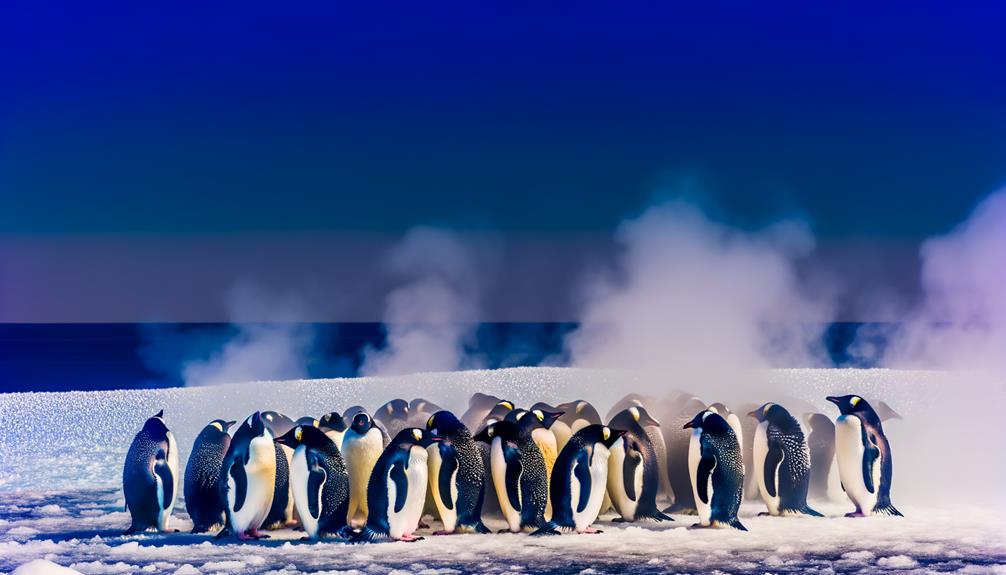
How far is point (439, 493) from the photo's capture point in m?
6.49

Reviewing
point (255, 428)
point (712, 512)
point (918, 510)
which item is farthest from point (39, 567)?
point (918, 510)

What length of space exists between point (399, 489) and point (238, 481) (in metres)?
1.02

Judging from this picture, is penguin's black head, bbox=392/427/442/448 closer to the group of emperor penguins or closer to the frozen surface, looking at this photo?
the group of emperor penguins

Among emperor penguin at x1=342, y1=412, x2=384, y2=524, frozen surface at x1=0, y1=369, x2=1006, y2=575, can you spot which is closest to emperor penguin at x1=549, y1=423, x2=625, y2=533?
frozen surface at x1=0, y1=369, x2=1006, y2=575

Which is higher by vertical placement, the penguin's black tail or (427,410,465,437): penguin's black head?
(427,410,465,437): penguin's black head

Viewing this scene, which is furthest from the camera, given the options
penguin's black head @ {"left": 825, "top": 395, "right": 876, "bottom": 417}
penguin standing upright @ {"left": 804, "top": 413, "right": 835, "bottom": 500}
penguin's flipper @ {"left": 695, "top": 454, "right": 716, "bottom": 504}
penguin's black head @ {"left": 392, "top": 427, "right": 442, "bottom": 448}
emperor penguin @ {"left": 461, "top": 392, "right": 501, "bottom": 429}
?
emperor penguin @ {"left": 461, "top": 392, "right": 501, "bottom": 429}

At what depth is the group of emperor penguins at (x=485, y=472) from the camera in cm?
634

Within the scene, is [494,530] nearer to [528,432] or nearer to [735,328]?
[528,432]

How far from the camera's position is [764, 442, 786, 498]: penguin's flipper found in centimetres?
705

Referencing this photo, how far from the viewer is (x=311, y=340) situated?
188 feet

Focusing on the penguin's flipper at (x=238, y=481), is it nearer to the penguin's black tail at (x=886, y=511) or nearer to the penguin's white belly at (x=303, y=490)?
the penguin's white belly at (x=303, y=490)

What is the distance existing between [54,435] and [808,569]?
897 centimetres

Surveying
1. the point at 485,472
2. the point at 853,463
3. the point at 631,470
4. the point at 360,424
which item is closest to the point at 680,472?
the point at 631,470

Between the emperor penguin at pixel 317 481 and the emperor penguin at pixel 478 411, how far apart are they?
1.68 metres
